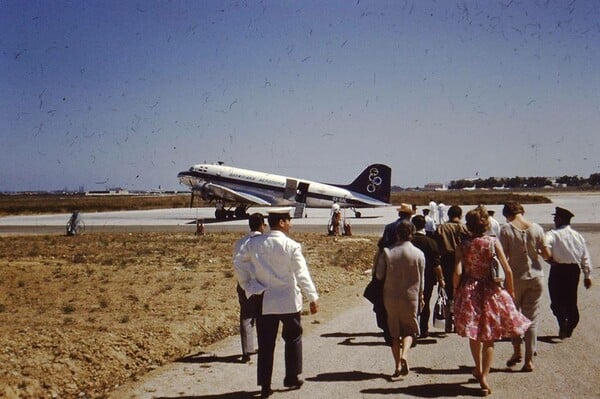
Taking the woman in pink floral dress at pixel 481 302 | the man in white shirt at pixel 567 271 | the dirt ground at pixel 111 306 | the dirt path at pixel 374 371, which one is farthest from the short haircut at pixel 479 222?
the dirt ground at pixel 111 306

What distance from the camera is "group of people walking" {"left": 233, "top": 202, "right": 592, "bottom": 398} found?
19.3ft

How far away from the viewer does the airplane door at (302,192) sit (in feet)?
151

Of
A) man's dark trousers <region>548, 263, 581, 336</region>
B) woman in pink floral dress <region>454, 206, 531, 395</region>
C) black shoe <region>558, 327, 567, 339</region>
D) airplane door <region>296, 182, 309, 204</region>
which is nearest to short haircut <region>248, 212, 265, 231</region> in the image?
woman in pink floral dress <region>454, 206, 531, 395</region>

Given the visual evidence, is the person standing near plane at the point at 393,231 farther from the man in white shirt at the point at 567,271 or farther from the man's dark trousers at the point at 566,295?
the man's dark trousers at the point at 566,295

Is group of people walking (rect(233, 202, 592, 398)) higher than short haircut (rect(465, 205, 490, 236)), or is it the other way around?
short haircut (rect(465, 205, 490, 236))

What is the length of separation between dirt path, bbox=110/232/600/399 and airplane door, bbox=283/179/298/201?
3681 centimetres

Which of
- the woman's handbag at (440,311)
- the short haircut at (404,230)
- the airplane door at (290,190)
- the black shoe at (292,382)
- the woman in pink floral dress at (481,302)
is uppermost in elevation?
the airplane door at (290,190)

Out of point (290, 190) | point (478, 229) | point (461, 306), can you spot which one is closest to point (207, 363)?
point (461, 306)

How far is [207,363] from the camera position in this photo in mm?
7207

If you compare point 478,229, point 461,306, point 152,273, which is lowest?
point 152,273

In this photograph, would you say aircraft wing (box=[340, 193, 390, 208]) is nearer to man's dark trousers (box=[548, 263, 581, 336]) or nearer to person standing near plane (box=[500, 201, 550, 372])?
man's dark trousers (box=[548, 263, 581, 336])

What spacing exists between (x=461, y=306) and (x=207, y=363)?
339 centimetres

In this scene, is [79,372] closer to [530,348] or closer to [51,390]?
[51,390]

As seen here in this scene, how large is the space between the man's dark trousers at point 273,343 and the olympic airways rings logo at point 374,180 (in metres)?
41.5
